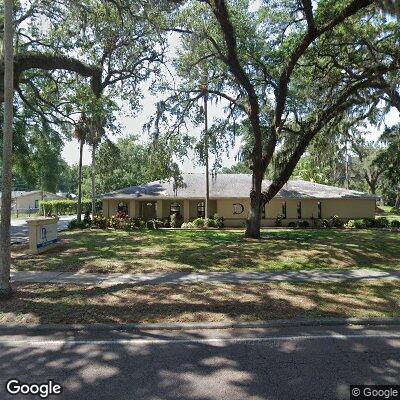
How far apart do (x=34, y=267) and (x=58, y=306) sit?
5077 mm

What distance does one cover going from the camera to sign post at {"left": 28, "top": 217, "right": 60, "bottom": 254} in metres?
15.0

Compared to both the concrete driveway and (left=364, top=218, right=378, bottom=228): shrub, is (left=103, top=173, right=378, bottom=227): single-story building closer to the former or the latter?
(left=364, top=218, right=378, bottom=228): shrub

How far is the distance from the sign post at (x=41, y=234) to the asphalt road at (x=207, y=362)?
881 cm

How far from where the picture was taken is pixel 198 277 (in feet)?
36.4

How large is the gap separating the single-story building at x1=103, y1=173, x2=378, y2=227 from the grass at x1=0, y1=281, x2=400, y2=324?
23.5 m

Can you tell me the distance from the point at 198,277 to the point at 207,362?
571 cm

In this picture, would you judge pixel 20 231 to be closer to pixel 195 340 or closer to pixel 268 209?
pixel 268 209

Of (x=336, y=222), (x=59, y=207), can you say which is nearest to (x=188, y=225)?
(x=336, y=222)

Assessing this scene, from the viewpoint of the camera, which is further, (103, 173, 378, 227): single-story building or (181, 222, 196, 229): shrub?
(103, 173, 378, 227): single-story building

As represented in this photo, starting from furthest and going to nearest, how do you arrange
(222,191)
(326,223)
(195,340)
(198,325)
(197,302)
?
(222,191) < (326,223) < (197,302) < (198,325) < (195,340)

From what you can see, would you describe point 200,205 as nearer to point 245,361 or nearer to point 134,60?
point 134,60

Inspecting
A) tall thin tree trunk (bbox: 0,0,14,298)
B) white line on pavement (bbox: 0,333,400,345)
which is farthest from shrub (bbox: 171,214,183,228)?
white line on pavement (bbox: 0,333,400,345)

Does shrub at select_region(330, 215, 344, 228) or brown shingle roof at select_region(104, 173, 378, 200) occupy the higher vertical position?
brown shingle roof at select_region(104, 173, 378, 200)

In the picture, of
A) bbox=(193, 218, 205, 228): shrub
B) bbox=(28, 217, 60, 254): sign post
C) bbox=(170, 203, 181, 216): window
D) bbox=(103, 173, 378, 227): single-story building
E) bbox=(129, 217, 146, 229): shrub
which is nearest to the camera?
bbox=(28, 217, 60, 254): sign post
